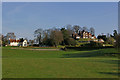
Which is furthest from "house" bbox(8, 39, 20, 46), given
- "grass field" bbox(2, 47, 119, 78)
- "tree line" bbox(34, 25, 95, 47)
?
"grass field" bbox(2, 47, 119, 78)

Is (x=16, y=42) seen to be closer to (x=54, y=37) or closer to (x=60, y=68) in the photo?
(x=54, y=37)

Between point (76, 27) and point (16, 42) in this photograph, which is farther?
point (76, 27)

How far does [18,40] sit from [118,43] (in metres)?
101

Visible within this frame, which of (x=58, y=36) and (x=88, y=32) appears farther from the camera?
(x=88, y=32)

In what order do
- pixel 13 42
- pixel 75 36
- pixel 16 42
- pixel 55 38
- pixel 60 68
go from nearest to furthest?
pixel 60 68
pixel 55 38
pixel 13 42
pixel 16 42
pixel 75 36

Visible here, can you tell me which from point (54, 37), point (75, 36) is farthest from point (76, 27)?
point (54, 37)

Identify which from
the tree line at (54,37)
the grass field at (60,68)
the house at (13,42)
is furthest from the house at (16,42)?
the grass field at (60,68)

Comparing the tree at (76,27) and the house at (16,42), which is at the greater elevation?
the tree at (76,27)

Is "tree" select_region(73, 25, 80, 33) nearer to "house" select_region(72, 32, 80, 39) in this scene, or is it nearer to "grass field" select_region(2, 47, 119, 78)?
"house" select_region(72, 32, 80, 39)

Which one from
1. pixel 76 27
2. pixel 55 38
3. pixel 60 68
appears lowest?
pixel 60 68

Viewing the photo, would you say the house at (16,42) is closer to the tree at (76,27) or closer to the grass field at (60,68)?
the tree at (76,27)

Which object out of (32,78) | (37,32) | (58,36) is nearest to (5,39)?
(37,32)

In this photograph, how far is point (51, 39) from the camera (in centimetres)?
8644

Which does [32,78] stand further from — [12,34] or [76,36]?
[76,36]
